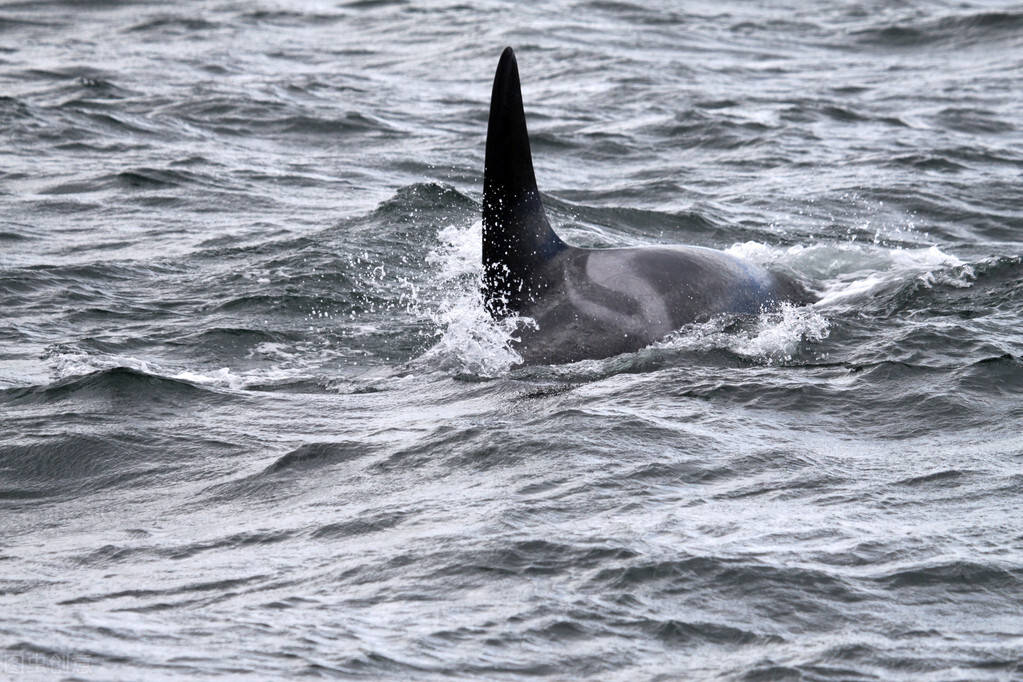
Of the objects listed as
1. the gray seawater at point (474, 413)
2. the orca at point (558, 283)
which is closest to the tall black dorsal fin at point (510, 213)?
the orca at point (558, 283)

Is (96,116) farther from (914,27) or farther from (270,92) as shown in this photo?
(914,27)

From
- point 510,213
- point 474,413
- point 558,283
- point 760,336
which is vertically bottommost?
point 474,413

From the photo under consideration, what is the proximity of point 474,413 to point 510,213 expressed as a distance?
1113mm

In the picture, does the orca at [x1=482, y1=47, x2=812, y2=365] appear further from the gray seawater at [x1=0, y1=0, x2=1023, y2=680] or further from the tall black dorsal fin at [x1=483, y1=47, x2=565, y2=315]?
the gray seawater at [x1=0, y1=0, x2=1023, y2=680]

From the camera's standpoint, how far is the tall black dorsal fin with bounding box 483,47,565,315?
7.83m

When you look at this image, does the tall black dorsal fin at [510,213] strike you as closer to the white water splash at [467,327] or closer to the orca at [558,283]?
the orca at [558,283]

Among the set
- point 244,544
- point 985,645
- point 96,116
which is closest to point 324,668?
point 244,544

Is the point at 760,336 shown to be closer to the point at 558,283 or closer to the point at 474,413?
the point at 558,283

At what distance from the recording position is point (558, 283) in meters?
8.30

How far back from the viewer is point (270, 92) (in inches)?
741

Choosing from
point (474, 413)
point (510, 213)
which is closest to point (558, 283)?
point (510, 213)

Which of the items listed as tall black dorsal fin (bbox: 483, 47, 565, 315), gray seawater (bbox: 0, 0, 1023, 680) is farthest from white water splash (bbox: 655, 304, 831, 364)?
tall black dorsal fin (bbox: 483, 47, 565, 315)

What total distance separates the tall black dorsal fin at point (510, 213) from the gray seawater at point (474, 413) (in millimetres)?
256

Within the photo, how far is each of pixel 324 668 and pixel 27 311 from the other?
20.0 feet
